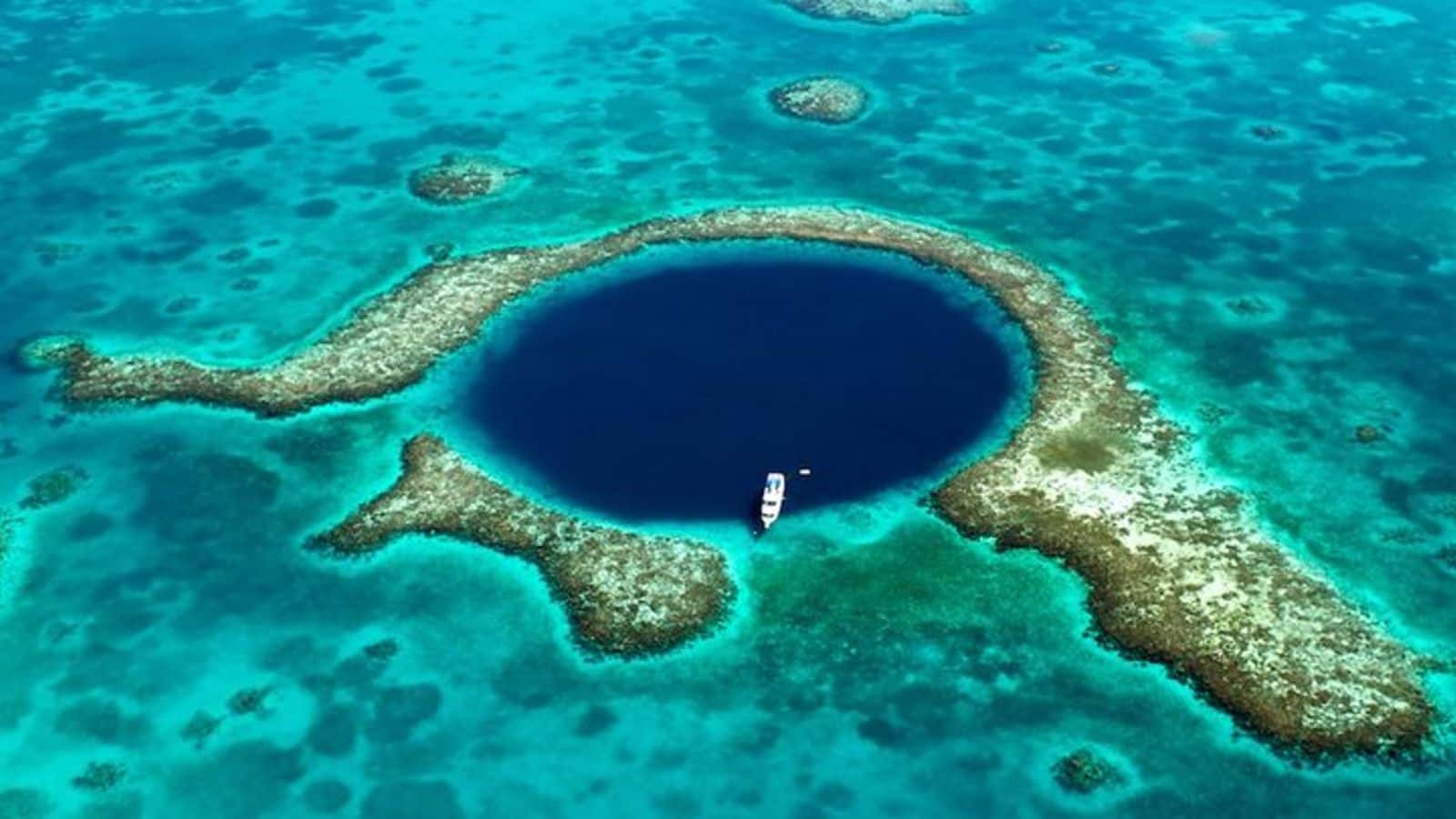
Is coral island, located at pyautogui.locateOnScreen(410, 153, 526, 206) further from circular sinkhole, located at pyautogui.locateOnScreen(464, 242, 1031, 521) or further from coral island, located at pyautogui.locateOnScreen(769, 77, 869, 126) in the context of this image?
coral island, located at pyautogui.locateOnScreen(769, 77, 869, 126)

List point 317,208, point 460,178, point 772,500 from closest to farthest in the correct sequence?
point 772,500 < point 317,208 < point 460,178

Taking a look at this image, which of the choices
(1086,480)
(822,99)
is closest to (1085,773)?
(1086,480)

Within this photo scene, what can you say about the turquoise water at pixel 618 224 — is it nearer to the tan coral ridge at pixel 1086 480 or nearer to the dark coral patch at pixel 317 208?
the dark coral patch at pixel 317 208

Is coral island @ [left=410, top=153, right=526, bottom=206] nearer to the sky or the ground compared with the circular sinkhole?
nearer to the sky

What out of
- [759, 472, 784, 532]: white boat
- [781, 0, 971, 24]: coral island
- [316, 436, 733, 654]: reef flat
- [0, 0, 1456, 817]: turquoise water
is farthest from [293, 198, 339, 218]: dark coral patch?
[781, 0, 971, 24]: coral island

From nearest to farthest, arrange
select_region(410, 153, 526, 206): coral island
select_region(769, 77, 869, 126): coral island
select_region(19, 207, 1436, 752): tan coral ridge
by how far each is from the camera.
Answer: select_region(19, 207, 1436, 752): tan coral ridge
select_region(410, 153, 526, 206): coral island
select_region(769, 77, 869, 126): coral island

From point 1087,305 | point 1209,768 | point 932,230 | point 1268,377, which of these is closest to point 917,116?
point 932,230

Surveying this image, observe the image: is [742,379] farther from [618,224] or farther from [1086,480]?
[618,224]
